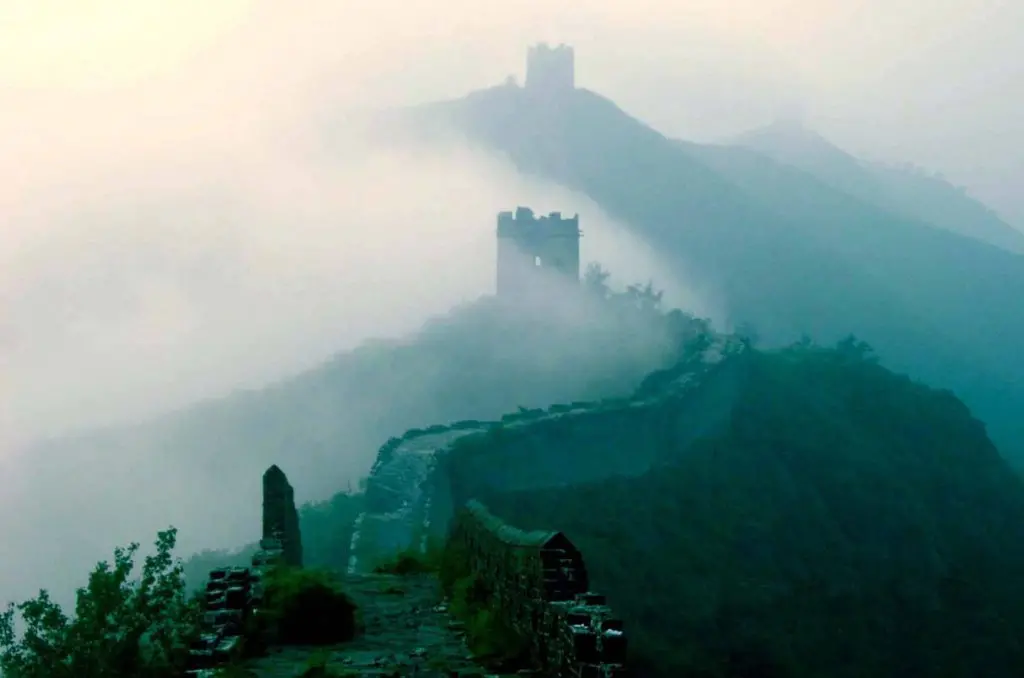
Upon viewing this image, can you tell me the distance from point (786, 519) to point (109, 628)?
42008 mm

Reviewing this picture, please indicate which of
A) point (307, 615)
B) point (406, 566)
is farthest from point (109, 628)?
point (406, 566)

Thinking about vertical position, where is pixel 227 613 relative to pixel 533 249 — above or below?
below

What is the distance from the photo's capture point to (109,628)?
1449 centimetres

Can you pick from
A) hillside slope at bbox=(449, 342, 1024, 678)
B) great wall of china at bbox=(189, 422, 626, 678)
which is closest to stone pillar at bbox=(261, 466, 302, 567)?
great wall of china at bbox=(189, 422, 626, 678)

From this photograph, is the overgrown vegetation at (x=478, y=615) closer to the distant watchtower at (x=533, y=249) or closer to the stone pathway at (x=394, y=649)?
the stone pathway at (x=394, y=649)

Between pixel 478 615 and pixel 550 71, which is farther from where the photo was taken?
pixel 550 71

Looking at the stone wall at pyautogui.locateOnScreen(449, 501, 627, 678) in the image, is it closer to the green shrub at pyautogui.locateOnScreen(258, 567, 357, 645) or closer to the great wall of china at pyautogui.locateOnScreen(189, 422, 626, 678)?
the great wall of china at pyautogui.locateOnScreen(189, 422, 626, 678)

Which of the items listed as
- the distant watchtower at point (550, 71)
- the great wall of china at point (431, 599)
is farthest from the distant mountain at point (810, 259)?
the great wall of china at point (431, 599)

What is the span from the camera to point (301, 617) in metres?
15.4

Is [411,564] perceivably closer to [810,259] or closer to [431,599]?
[431,599]

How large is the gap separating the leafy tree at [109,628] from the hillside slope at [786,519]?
54.5 feet

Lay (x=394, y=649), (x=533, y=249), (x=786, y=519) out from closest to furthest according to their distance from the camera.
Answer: (x=394, y=649), (x=786, y=519), (x=533, y=249)

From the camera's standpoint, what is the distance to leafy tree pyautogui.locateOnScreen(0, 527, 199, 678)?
541 inches

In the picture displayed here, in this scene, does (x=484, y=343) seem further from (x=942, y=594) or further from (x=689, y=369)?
(x=942, y=594)
